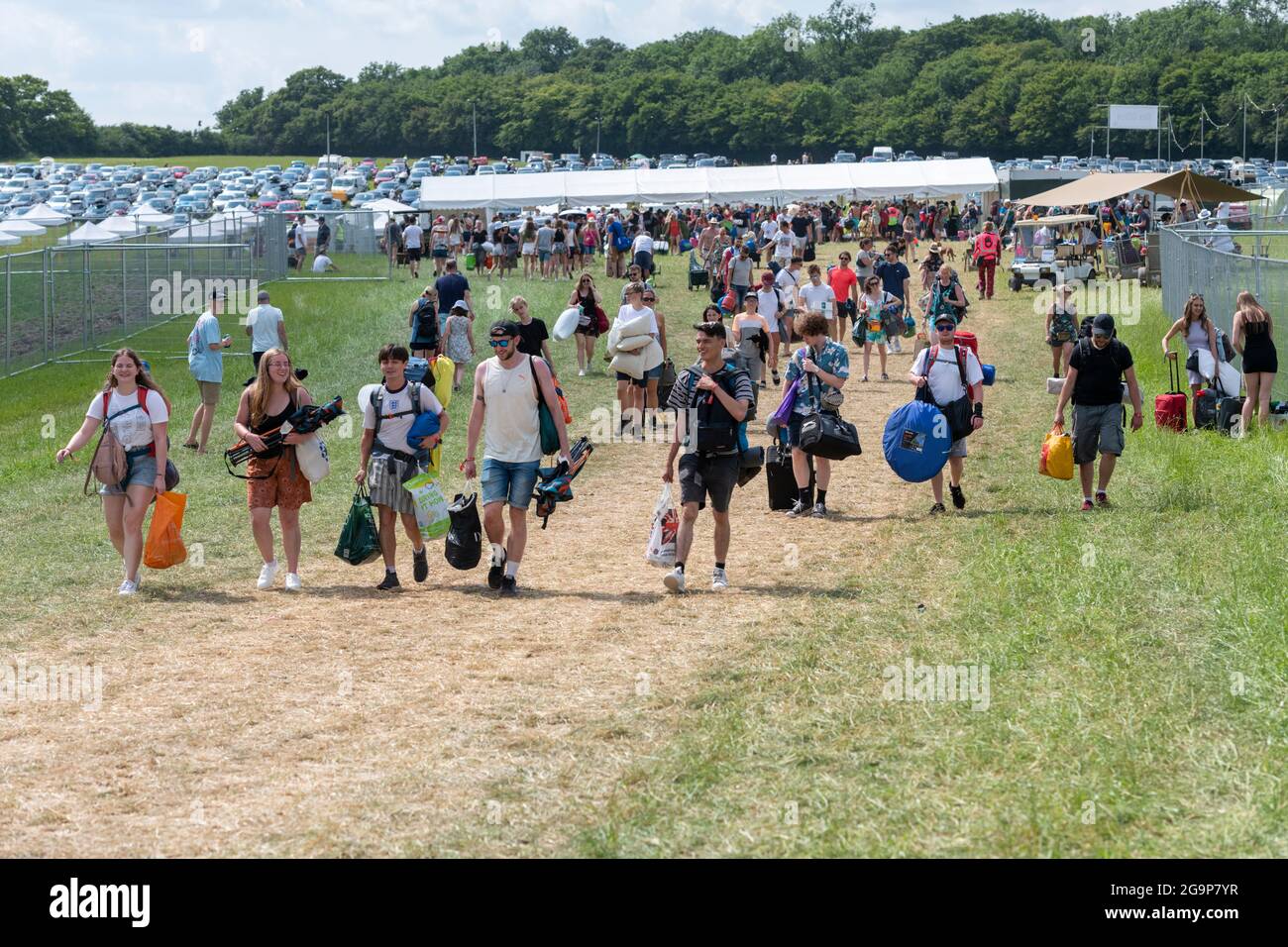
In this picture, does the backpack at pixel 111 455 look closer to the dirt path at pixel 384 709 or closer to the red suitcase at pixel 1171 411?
the dirt path at pixel 384 709

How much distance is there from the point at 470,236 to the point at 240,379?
2321 cm

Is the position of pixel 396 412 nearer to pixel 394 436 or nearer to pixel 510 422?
pixel 394 436

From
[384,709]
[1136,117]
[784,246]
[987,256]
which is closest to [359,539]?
[384,709]

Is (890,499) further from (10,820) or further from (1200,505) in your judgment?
(10,820)

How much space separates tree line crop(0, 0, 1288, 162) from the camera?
132875 mm

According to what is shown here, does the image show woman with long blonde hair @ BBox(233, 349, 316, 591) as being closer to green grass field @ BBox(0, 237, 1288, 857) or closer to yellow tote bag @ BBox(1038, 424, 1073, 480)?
green grass field @ BBox(0, 237, 1288, 857)

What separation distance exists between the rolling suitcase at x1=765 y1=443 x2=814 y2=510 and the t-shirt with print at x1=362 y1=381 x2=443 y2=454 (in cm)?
393

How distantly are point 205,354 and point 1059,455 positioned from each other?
9665mm

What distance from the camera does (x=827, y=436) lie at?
12953 mm

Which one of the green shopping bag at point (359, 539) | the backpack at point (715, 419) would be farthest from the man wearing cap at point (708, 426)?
the green shopping bag at point (359, 539)

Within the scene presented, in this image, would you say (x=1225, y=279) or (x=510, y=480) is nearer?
(x=510, y=480)

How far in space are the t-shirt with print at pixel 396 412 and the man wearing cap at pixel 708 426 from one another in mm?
1783

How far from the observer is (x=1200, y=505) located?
1295 centimetres

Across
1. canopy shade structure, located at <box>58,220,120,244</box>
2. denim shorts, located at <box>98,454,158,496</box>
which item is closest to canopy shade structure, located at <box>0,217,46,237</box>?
canopy shade structure, located at <box>58,220,120,244</box>
